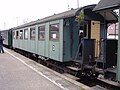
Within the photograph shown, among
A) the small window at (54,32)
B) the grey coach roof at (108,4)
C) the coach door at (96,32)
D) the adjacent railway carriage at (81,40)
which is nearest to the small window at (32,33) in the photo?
the adjacent railway carriage at (81,40)

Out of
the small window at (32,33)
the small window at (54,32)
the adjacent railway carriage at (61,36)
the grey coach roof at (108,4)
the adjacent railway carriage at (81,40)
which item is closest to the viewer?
the grey coach roof at (108,4)

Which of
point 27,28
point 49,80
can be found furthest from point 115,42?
point 27,28

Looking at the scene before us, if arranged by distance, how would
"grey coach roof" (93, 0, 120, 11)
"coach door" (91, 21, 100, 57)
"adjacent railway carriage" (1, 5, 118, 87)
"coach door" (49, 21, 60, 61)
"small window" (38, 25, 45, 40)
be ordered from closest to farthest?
"grey coach roof" (93, 0, 120, 11) < "adjacent railway carriage" (1, 5, 118, 87) < "coach door" (91, 21, 100, 57) < "coach door" (49, 21, 60, 61) < "small window" (38, 25, 45, 40)

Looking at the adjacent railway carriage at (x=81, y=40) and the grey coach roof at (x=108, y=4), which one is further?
the adjacent railway carriage at (x=81, y=40)

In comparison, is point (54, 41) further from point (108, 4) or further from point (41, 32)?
point (108, 4)

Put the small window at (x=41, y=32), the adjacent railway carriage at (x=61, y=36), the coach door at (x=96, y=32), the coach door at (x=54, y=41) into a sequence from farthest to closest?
the small window at (x=41, y=32), the coach door at (x=54, y=41), the adjacent railway carriage at (x=61, y=36), the coach door at (x=96, y=32)

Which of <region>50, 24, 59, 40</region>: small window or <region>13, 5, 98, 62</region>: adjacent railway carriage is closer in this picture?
<region>13, 5, 98, 62</region>: adjacent railway carriage

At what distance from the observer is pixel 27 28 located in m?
24.0

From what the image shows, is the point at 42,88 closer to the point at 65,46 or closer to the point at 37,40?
the point at 65,46

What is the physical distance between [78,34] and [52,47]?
2.01 meters

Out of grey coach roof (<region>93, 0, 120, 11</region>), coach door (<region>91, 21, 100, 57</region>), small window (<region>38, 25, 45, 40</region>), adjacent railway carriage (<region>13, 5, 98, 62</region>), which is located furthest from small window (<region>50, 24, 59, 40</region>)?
grey coach roof (<region>93, 0, 120, 11</region>)

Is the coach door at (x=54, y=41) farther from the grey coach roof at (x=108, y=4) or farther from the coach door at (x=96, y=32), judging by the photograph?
the grey coach roof at (x=108, y=4)

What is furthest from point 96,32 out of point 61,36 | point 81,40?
point 61,36

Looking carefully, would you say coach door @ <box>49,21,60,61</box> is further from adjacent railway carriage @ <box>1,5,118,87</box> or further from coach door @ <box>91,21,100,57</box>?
coach door @ <box>91,21,100,57</box>
